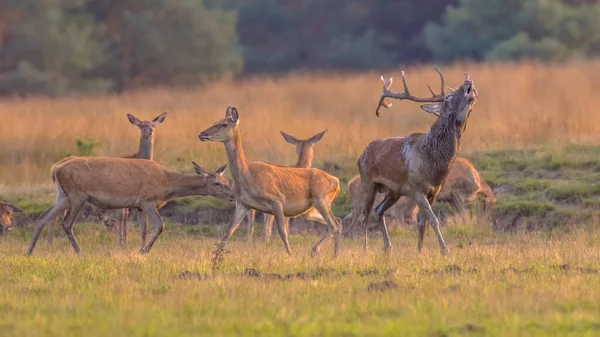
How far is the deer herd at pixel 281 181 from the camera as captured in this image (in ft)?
42.2

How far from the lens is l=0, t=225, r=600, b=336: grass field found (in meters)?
7.93

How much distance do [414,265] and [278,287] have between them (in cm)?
185

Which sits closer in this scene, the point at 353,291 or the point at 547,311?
the point at 547,311

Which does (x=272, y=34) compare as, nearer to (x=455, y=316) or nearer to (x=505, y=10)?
(x=505, y=10)

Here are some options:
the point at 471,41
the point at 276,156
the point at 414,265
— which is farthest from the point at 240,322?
the point at 471,41

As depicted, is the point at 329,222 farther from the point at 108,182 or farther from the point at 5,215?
the point at 5,215

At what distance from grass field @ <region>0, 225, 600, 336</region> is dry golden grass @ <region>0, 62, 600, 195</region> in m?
7.24

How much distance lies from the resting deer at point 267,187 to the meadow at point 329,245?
0.43 meters

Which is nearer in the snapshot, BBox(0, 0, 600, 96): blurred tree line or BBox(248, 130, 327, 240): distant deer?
BBox(248, 130, 327, 240): distant deer

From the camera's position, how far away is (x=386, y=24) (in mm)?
Result: 49125

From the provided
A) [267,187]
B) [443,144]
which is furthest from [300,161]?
A: [443,144]

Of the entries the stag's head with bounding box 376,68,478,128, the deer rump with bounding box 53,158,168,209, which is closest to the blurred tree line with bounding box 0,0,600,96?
the deer rump with bounding box 53,158,168,209

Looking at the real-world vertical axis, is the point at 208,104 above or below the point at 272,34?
below

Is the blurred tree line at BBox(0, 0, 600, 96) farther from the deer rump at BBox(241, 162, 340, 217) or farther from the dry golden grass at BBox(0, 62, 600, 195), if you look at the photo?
the deer rump at BBox(241, 162, 340, 217)
